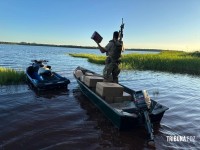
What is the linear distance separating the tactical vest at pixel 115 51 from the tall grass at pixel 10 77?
7.40 metres

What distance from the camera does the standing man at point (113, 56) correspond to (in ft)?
35.7

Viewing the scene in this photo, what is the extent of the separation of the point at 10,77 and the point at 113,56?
7757mm

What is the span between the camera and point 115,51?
11.0 meters

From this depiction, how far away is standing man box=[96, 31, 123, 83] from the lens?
35.7 feet

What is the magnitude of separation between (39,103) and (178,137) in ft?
21.2

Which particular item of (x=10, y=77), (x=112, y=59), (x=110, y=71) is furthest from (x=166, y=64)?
(x=112, y=59)

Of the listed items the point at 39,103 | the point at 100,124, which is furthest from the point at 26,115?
the point at 100,124

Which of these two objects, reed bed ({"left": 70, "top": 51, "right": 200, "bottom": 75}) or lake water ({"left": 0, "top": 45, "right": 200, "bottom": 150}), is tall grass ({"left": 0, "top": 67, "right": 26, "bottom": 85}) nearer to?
lake water ({"left": 0, "top": 45, "right": 200, "bottom": 150})

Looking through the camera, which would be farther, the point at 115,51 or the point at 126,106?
the point at 115,51

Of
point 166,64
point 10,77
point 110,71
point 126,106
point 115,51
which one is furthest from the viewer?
point 166,64

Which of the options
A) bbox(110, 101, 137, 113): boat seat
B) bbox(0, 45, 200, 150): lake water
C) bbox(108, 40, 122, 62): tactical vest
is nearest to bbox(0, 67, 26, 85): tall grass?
bbox(0, 45, 200, 150): lake water

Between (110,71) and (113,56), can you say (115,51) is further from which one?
(110,71)

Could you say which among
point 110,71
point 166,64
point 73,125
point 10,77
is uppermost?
point 110,71

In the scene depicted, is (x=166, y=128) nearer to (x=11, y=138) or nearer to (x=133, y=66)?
(x=11, y=138)
